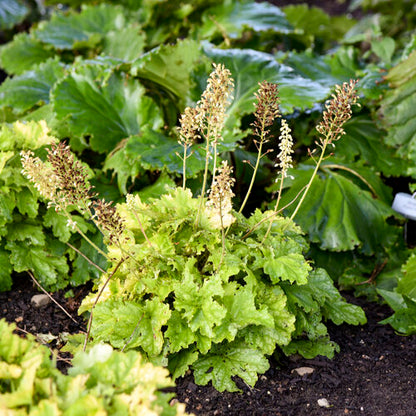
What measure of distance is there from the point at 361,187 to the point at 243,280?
108 centimetres

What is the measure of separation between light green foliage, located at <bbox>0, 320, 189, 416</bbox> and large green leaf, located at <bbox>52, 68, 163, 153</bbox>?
1.45m

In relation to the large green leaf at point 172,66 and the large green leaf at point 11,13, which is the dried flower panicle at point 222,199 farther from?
the large green leaf at point 11,13

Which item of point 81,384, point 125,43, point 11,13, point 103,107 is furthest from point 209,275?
point 11,13

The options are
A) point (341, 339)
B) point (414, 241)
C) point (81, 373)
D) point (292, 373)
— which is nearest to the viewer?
point (81, 373)

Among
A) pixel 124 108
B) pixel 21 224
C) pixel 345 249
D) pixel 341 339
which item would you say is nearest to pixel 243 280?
pixel 341 339

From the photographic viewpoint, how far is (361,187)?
2.72 metres

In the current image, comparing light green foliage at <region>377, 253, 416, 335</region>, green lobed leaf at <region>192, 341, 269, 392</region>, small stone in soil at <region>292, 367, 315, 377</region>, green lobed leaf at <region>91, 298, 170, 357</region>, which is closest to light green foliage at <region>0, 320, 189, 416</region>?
green lobed leaf at <region>91, 298, 170, 357</region>

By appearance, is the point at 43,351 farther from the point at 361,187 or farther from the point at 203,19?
the point at 203,19

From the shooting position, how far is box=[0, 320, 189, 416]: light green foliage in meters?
1.13

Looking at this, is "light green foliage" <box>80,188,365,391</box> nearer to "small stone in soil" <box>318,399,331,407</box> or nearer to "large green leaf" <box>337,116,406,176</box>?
"small stone in soil" <box>318,399,331,407</box>

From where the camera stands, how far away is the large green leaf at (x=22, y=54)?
364 centimetres

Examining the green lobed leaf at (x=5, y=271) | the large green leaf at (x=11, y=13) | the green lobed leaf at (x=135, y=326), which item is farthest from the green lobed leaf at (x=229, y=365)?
the large green leaf at (x=11, y=13)

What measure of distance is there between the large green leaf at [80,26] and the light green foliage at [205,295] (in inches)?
86.4

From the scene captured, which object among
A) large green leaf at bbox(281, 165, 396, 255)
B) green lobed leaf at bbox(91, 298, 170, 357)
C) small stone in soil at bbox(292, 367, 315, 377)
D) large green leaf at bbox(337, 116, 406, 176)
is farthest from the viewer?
large green leaf at bbox(337, 116, 406, 176)
